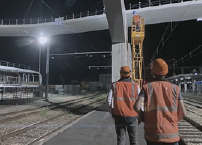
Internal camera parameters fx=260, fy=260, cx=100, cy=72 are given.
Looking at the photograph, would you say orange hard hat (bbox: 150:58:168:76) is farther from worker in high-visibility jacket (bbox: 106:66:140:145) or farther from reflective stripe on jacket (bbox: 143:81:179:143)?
worker in high-visibility jacket (bbox: 106:66:140:145)

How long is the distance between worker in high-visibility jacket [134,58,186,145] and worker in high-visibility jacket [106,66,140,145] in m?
1.62

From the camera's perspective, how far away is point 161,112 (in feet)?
10.9

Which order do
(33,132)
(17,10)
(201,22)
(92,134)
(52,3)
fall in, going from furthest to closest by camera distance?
1. (17,10)
2. (52,3)
3. (201,22)
4. (33,132)
5. (92,134)

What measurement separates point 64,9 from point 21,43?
22.3 metres

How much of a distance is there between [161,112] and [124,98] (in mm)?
1882

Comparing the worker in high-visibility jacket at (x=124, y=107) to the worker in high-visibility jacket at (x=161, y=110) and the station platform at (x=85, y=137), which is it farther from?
the station platform at (x=85, y=137)

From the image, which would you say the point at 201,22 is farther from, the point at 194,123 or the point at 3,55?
the point at 3,55

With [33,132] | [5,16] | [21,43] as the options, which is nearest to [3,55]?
[21,43]

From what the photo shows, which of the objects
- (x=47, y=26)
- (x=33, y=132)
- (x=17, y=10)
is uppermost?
(x=17, y=10)

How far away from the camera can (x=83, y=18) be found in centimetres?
5584

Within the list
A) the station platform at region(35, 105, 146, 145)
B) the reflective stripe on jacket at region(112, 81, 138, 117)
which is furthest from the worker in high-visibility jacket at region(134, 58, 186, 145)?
the station platform at region(35, 105, 146, 145)

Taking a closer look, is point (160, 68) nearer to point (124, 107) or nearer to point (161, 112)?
point (161, 112)

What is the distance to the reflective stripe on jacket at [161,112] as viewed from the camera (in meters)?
3.27

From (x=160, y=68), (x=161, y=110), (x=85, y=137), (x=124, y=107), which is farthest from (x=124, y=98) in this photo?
Result: (x=85, y=137)
